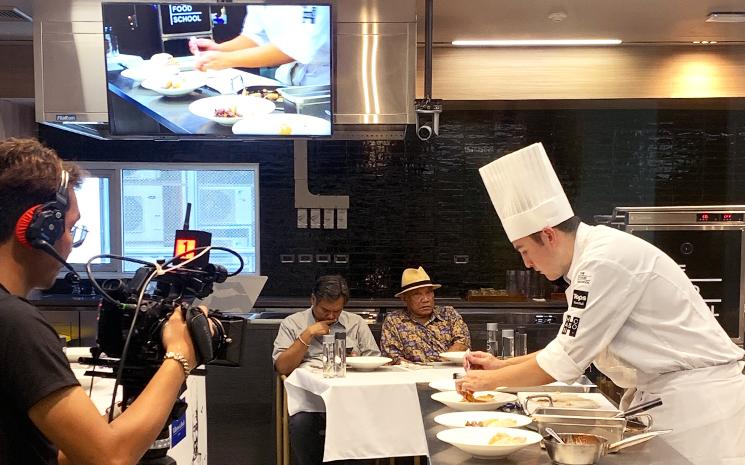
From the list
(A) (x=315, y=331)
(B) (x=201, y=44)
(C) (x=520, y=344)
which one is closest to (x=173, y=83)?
(B) (x=201, y=44)

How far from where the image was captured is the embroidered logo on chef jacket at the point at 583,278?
244 centimetres

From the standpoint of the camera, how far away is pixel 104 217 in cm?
637

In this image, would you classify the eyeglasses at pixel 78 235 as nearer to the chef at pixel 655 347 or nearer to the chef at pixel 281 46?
the chef at pixel 655 347

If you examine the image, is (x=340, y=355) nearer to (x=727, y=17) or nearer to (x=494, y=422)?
(x=494, y=422)

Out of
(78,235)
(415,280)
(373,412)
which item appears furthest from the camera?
(415,280)

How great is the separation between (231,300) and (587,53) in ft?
10.5

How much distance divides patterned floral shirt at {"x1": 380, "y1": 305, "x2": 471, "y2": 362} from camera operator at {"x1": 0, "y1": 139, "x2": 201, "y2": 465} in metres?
3.04

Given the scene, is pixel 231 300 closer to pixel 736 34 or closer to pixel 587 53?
pixel 587 53

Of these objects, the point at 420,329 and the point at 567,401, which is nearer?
the point at 567,401

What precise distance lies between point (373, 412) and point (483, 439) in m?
1.55

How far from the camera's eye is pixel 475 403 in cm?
267

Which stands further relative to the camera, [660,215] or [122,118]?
[660,215]

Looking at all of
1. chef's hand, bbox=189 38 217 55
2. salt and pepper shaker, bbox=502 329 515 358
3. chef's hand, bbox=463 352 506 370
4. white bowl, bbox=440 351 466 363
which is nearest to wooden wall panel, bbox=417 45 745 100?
chef's hand, bbox=189 38 217 55

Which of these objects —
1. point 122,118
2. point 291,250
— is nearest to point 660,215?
point 291,250
